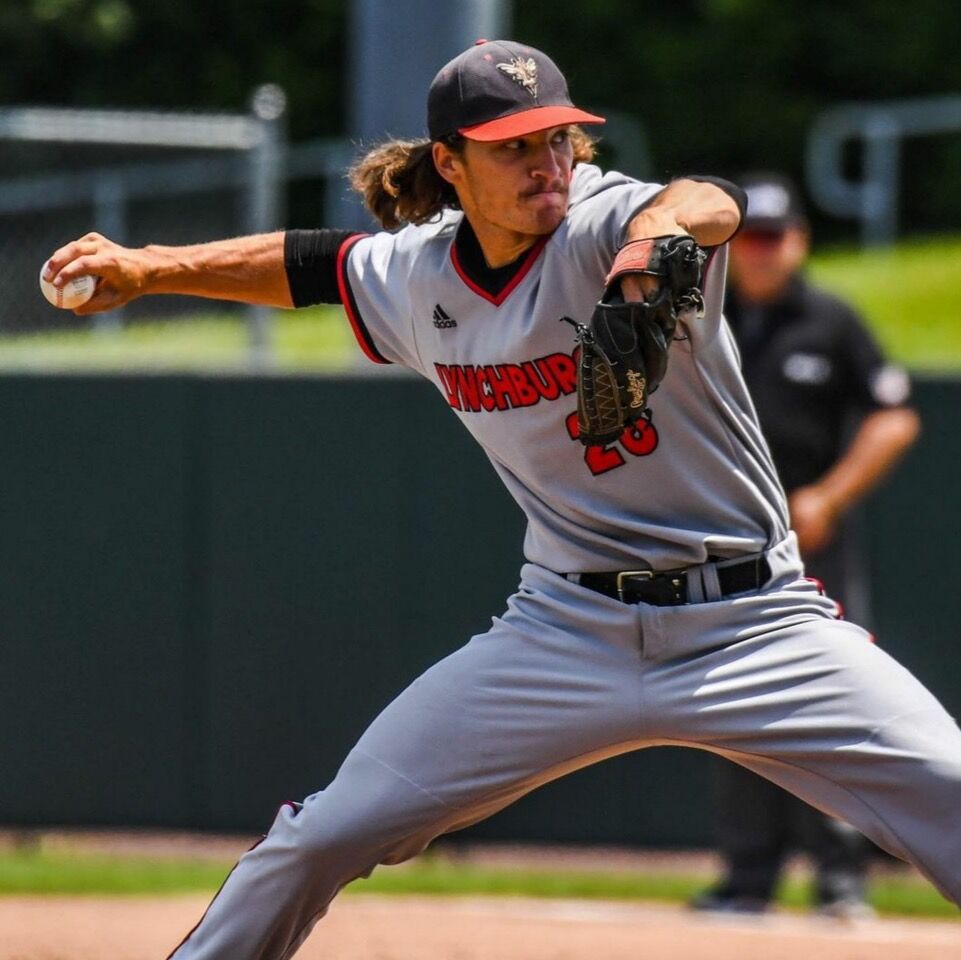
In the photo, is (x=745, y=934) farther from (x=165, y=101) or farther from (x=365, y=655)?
(x=165, y=101)

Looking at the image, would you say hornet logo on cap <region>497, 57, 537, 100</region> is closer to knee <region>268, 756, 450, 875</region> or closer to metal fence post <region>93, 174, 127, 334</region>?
knee <region>268, 756, 450, 875</region>

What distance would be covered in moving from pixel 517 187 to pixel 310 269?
57cm

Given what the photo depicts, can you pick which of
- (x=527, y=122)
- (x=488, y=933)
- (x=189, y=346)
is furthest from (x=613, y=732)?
(x=189, y=346)

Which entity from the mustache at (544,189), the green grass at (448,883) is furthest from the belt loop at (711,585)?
the green grass at (448,883)

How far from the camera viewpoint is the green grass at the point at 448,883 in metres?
6.49

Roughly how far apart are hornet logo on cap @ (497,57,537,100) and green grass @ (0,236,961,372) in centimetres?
694

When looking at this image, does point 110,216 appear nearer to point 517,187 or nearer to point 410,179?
point 410,179

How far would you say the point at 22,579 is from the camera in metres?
6.99

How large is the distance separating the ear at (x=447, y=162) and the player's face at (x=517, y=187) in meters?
0.02

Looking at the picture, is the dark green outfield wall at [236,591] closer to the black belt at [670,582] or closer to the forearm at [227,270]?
the forearm at [227,270]

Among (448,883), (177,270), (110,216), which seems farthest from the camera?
(110,216)

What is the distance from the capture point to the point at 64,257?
12.3 feet

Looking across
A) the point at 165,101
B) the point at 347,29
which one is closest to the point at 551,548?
the point at 165,101

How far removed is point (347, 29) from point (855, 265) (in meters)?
8.03
